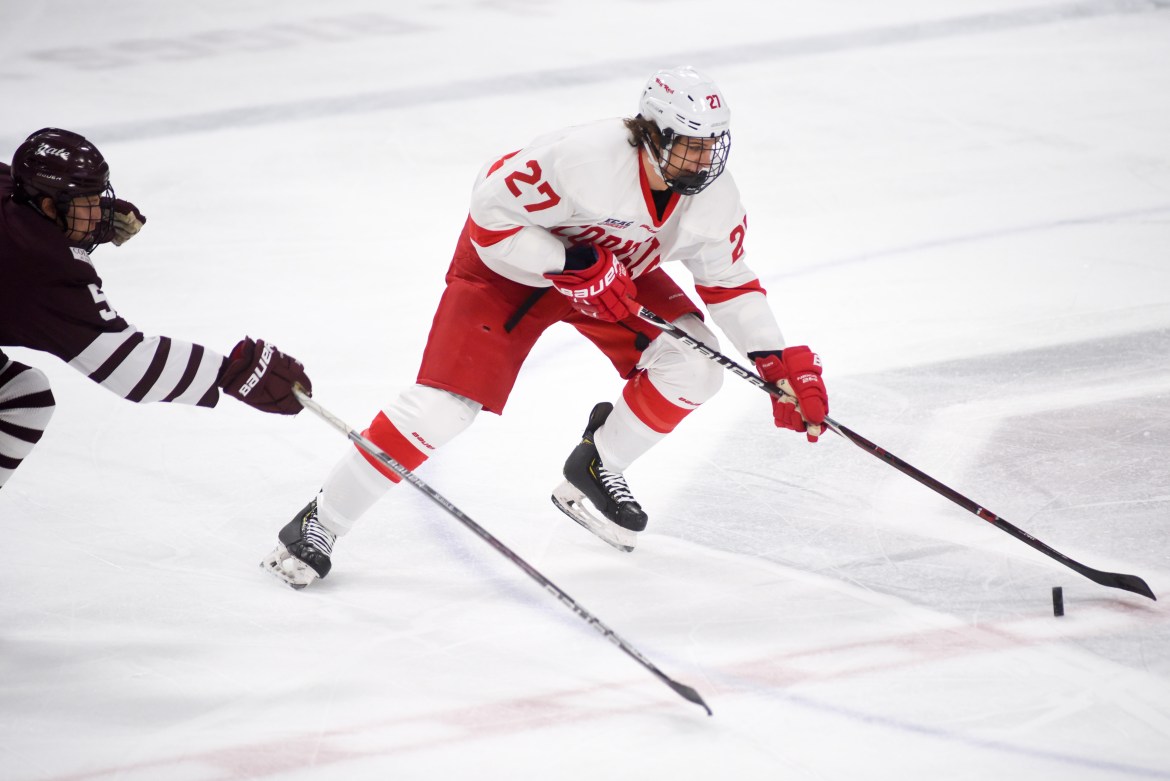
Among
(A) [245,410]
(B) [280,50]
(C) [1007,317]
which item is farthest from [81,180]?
(B) [280,50]

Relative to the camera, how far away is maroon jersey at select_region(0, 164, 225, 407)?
244cm

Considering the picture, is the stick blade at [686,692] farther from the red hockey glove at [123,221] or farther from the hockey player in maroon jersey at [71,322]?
the red hockey glove at [123,221]

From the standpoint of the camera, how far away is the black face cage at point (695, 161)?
262 centimetres

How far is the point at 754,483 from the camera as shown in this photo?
10.8ft

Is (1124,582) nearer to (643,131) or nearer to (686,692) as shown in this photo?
(686,692)

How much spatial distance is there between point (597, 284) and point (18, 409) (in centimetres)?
124

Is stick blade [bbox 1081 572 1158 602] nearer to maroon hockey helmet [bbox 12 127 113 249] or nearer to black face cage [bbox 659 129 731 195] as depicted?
black face cage [bbox 659 129 731 195]

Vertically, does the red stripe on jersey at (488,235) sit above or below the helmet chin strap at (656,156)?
below

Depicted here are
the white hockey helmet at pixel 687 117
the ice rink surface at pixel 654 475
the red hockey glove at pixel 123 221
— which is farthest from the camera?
the red hockey glove at pixel 123 221

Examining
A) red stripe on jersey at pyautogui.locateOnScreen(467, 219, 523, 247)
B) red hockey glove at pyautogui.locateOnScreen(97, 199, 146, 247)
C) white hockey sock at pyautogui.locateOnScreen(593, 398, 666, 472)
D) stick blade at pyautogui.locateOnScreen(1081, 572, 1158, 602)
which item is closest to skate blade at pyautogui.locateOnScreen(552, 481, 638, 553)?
white hockey sock at pyautogui.locateOnScreen(593, 398, 666, 472)

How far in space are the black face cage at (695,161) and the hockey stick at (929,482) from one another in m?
0.34

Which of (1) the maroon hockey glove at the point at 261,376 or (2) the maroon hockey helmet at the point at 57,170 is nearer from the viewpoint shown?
(2) the maroon hockey helmet at the point at 57,170

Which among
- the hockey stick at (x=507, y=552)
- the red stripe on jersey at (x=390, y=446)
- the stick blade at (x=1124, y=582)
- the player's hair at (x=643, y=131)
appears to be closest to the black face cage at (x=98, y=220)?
the hockey stick at (x=507, y=552)

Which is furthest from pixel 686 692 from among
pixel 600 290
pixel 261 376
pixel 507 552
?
pixel 261 376
